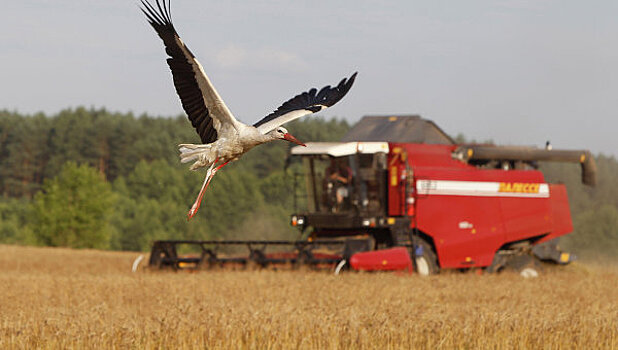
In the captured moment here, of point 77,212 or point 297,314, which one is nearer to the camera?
point 297,314

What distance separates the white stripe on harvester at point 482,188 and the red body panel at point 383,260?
65.1 inches

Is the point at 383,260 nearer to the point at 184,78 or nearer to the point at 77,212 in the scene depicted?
the point at 184,78

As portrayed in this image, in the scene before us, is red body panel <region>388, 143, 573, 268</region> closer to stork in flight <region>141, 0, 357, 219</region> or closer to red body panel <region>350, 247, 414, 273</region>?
red body panel <region>350, 247, 414, 273</region>

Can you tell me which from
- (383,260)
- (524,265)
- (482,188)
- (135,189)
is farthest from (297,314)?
(135,189)

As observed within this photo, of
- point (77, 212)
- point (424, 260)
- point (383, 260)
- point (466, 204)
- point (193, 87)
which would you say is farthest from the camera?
point (77, 212)

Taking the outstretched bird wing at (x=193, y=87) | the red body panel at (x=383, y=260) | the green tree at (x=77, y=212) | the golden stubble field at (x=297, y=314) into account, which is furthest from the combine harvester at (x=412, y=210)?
the green tree at (x=77, y=212)

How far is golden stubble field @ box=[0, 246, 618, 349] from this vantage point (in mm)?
8344

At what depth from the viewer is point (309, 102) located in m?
11.0

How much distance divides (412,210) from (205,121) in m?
11.0

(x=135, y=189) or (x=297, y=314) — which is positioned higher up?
(x=135, y=189)

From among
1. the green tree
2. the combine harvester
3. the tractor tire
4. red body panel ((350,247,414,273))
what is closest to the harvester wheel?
the combine harvester

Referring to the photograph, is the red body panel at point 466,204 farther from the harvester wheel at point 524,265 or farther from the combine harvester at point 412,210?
the harvester wheel at point 524,265

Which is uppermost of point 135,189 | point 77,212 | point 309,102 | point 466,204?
point 135,189

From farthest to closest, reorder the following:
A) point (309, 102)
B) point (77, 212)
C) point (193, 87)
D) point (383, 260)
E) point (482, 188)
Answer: point (77, 212) < point (482, 188) < point (383, 260) < point (309, 102) < point (193, 87)
